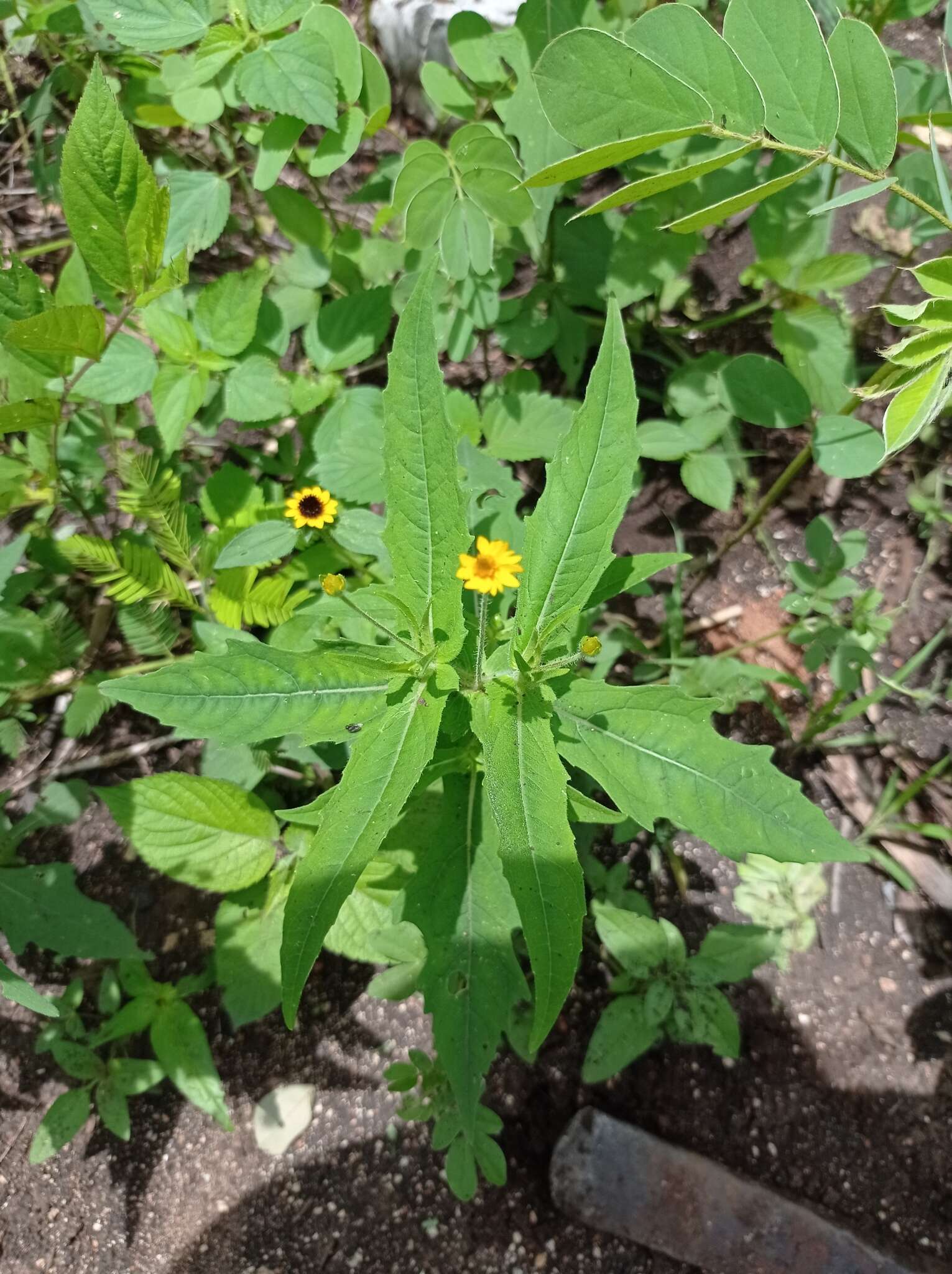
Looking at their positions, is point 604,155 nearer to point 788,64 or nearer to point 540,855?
point 788,64

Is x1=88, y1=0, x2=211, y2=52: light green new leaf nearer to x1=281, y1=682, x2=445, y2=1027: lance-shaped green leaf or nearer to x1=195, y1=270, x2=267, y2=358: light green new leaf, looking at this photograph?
x1=195, y1=270, x2=267, y2=358: light green new leaf

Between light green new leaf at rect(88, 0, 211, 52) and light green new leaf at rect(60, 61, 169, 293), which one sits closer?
light green new leaf at rect(60, 61, 169, 293)

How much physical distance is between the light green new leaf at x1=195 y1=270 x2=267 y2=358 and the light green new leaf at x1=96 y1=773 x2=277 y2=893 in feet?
3.97

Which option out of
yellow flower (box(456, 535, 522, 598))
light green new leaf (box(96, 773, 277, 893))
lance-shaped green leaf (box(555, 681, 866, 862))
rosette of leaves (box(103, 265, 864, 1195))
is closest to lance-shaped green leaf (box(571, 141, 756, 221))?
rosette of leaves (box(103, 265, 864, 1195))

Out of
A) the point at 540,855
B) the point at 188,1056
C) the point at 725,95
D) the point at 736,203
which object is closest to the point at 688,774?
the point at 540,855

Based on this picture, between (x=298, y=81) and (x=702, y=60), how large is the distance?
114cm

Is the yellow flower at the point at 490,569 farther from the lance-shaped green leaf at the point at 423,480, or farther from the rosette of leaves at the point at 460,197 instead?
the rosette of leaves at the point at 460,197

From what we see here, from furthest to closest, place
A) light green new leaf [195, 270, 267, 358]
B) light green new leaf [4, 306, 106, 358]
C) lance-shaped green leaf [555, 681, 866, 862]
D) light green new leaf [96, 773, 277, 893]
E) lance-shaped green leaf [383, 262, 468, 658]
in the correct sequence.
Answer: light green new leaf [195, 270, 267, 358] < light green new leaf [96, 773, 277, 893] < light green new leaf [4, 306, 106, 358] < lance-shaped green leaf [383, 262, 468, 658] < lance-shaped green leaf [555, 681, 866, 862]

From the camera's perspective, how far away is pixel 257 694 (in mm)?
1447

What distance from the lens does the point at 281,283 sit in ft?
8.64

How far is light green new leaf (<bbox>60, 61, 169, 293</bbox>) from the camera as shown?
175cm

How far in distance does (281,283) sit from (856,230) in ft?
7.33

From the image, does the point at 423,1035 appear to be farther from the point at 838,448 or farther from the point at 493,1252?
the point at 838,448

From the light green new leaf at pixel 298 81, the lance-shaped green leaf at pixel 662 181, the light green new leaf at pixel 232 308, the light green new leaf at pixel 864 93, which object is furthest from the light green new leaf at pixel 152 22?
the light green new leaf at pixel 864 93
